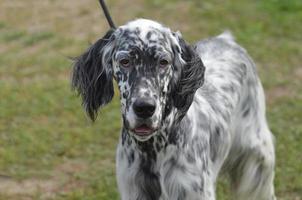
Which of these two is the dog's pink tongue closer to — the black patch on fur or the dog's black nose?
the dog's black nose

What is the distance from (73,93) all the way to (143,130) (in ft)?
13.6

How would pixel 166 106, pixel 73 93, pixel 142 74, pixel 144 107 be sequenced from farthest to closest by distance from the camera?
pixel 73 93 < pixel 166 106 < pixel 142 74 < pixel 144 107

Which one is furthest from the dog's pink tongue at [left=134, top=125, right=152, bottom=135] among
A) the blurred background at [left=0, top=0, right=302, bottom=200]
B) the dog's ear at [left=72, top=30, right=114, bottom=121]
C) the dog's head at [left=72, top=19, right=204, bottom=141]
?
the blurred background at [left=0, top=0, right=302, bottom=200]

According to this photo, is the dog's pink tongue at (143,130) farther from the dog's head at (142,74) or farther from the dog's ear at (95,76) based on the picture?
the dog's ear at (95,76)

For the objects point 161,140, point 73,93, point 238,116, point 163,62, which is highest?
point 163,62

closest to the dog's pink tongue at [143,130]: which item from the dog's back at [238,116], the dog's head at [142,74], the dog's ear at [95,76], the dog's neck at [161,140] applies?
the dog's head at [142,74]

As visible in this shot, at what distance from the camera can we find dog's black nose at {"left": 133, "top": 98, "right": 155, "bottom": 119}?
14.5 feet

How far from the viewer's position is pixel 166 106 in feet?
15.6

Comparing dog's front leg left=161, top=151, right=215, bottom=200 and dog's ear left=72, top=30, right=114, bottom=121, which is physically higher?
dog's ear left=72, top=30, right=114, bottom=121

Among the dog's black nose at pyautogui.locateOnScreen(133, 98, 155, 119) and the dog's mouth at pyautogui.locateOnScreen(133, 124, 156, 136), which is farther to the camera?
the dog's mouth at pyautogui.locateOnScreen(133, 124, 156, 136)

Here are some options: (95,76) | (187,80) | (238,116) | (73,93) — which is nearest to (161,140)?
(187,80)

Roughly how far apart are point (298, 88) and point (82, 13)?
3.69m

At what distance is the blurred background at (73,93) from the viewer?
→ 733 cm

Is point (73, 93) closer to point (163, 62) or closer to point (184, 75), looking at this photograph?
point (184, 75)
